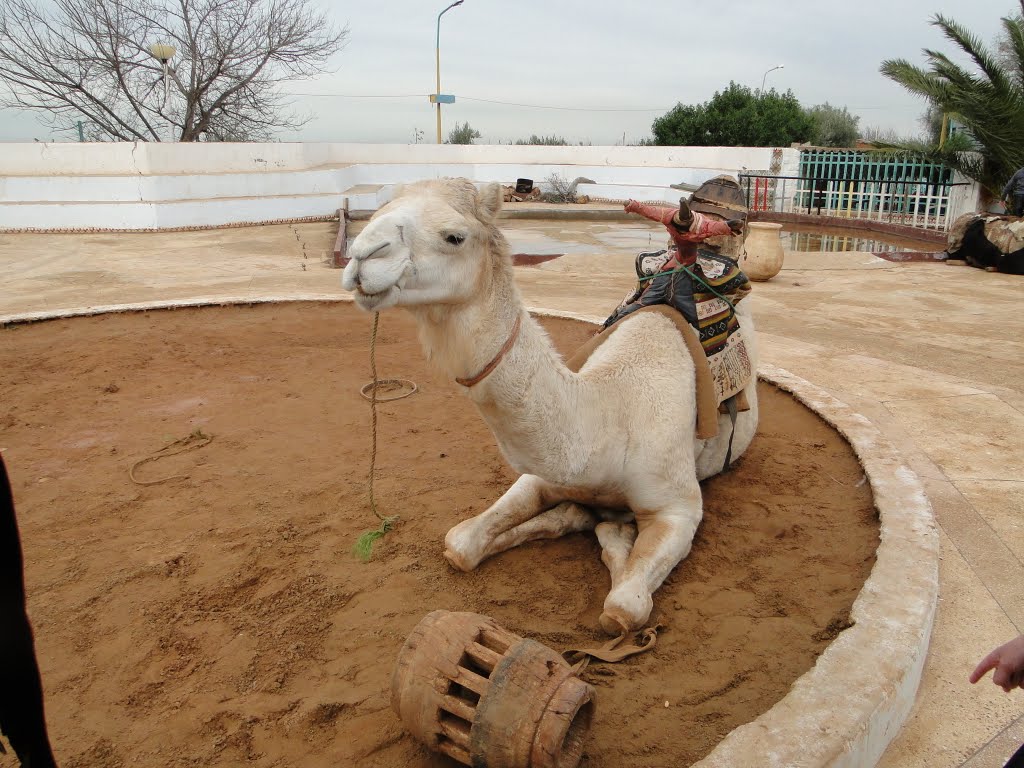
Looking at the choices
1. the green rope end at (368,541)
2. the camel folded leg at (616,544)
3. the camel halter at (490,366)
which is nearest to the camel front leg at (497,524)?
the camel folded leg at (616,544)

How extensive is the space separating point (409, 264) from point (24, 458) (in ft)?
12.0

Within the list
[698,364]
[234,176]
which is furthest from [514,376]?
[234,176]

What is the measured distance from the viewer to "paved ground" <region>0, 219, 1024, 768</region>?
2.77m

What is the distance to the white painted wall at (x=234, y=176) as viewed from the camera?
54.9 ft

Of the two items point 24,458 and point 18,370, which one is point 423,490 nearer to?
point 24,458

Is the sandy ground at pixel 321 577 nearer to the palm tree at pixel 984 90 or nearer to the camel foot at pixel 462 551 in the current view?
the camel foot at pixel 462 551

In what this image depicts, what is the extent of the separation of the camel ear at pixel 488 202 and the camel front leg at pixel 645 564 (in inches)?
59.5

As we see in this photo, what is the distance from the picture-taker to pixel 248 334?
287 inches

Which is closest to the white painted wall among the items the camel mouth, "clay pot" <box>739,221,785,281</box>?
"clay pot" <box>739,221,785,281</box>

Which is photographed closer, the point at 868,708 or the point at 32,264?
the point at 868,708

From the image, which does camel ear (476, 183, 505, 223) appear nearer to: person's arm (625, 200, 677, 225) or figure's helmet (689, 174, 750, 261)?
person's arm (625, 200, 677, 225)

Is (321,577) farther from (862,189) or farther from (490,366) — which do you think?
(862,189)

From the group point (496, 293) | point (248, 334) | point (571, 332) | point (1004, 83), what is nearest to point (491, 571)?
point (496, 293)

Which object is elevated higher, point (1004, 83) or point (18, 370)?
point (1004, 83)
